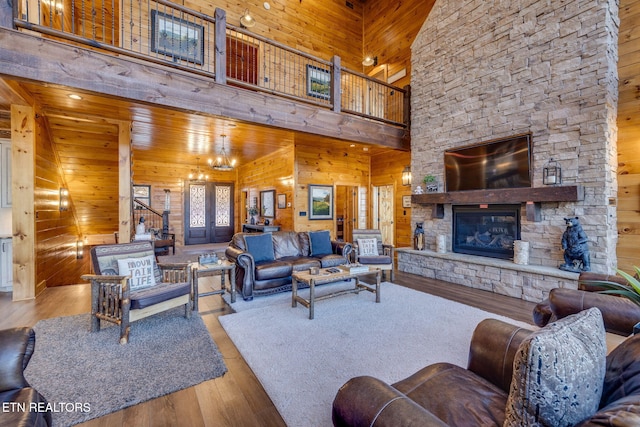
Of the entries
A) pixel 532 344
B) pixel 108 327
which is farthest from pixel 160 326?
pixel 532 344

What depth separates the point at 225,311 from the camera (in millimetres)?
3684

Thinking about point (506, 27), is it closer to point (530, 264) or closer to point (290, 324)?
point (530, 264)

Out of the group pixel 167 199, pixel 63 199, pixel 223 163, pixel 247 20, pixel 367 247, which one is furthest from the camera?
pixel 167 199

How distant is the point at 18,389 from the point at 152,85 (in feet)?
10.9

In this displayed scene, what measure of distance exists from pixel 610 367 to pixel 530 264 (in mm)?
3908

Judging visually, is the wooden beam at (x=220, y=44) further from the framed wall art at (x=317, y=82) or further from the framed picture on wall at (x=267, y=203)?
the framed picture on wall at (x=267, y=203)

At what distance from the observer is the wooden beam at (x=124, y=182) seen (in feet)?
16.5

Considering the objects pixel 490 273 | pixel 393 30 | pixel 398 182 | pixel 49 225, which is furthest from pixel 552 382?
pixel 393 30

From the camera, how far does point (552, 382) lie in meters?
0.78

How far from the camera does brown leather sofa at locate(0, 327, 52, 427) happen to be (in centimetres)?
118

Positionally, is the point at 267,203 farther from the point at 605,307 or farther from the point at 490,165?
the point at 605,307

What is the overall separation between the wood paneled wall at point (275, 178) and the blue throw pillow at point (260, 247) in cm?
239

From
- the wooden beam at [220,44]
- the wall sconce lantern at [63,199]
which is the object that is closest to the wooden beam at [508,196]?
the wooden beam at [220,44]

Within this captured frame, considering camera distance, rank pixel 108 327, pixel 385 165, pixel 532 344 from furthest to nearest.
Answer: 1. pixel 385 165
2. pixel 108 327
3. pixel 532 344
